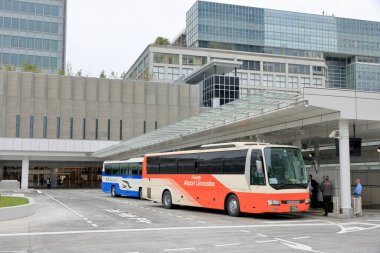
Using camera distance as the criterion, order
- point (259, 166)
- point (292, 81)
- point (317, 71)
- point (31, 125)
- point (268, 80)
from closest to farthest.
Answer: point (259, 166), point (31, 125), point (268, 80), point (292, 81), point (317, 71)

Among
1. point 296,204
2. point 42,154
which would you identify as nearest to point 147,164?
point 296,204

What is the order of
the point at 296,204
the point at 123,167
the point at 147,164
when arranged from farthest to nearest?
the point at 123,167 < the point at 147,164 < the point at 296,204

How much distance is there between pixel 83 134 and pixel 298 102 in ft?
183

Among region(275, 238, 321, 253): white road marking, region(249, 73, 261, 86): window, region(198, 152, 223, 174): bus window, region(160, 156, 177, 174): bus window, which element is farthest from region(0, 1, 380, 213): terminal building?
region(275, 238, 321, 253): white road marking

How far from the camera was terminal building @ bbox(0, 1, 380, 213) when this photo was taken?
71.2 ft

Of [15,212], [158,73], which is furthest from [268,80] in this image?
[15,212]

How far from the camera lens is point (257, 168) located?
62.1ft

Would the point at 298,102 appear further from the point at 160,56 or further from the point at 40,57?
the point at 40,57

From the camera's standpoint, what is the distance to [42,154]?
197 feet

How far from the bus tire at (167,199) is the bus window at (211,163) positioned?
10.3ft

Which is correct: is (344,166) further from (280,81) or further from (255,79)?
(280,81)

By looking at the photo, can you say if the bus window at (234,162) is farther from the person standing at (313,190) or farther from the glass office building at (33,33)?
the glass office building at (33,33)

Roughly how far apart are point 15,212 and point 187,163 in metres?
8.53

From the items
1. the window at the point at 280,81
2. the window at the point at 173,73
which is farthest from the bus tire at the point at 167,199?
the window at the point at 280,81
